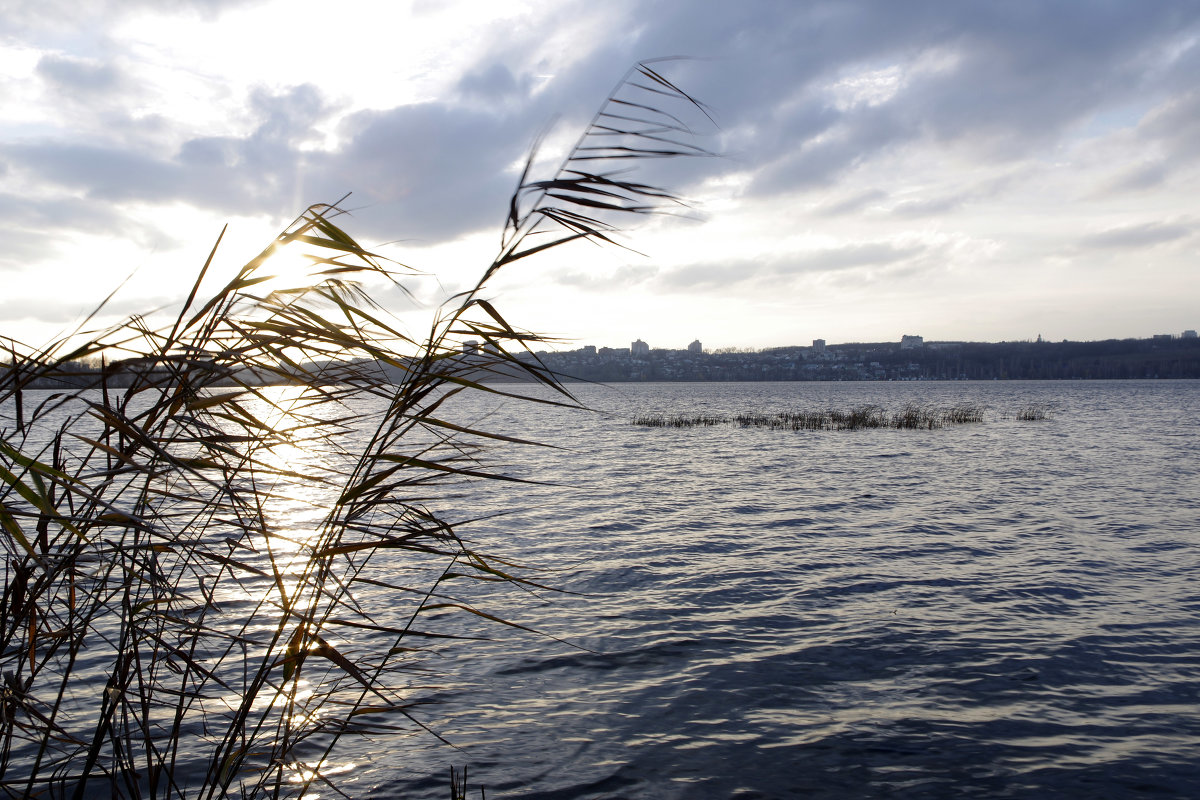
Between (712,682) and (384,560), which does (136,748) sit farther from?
(384,560)

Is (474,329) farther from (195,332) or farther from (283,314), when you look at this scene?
(195,332)

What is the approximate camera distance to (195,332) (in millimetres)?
3049

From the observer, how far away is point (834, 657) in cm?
852

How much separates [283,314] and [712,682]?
644cm

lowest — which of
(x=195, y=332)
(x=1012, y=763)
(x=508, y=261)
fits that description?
(x=1012, y=763)

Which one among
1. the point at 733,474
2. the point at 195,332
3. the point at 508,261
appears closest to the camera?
the point at 508,261

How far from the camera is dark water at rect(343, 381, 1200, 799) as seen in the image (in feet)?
20.0

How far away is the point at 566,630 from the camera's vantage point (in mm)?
9539

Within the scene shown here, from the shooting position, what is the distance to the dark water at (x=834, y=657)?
239 inches

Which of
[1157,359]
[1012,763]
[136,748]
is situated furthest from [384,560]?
[1157,359]

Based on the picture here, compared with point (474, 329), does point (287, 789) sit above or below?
below

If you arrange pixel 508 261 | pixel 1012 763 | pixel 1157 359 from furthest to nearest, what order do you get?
pixel 1157 359 < pixel 1012 763 < pixel 508 261

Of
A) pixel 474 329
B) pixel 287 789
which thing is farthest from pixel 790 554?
pixel 474 329

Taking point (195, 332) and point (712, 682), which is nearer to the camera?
point (195, 332)
